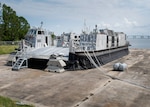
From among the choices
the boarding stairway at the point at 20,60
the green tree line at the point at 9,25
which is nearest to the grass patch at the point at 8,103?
the boarding stairway at the point at 20,60

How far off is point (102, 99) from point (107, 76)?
13.8 ft

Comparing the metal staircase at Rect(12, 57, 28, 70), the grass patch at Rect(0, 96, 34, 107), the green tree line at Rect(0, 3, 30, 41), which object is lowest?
the grass patch at Rect(0, 96, 34, 107)

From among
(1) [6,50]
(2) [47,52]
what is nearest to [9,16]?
(1) [6,50]

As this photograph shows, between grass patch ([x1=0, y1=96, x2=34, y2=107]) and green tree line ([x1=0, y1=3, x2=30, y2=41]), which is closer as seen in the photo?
grass patch ([x1=0, y1=96, x2=34, y2=107])

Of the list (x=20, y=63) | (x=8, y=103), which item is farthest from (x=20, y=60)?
(x=8, y=103)

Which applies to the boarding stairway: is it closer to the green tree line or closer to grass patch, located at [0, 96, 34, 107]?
grass patch, located at [0, 96, 34, 107]

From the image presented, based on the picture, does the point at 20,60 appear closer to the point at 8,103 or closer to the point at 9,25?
the point at 8,103

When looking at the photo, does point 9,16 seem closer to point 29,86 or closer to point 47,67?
point 47,67

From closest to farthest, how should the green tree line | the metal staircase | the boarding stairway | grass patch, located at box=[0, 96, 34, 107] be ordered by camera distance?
grass patch, located at box=[0, 96, 34, 107] → the metal staircase → the boarding stairway → the green tree line

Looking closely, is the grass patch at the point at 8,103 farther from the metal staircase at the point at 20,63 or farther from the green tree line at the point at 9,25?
the green tree line at the point at 9,25

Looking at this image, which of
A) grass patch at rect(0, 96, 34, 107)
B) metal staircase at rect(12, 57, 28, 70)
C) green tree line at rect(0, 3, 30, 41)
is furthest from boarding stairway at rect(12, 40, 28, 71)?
green tree line at rect(0, 3, 30, 41)

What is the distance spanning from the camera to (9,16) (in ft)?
156

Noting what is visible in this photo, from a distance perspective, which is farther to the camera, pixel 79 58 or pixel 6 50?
pixel 6 50

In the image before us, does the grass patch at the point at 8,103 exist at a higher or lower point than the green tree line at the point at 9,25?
lower
